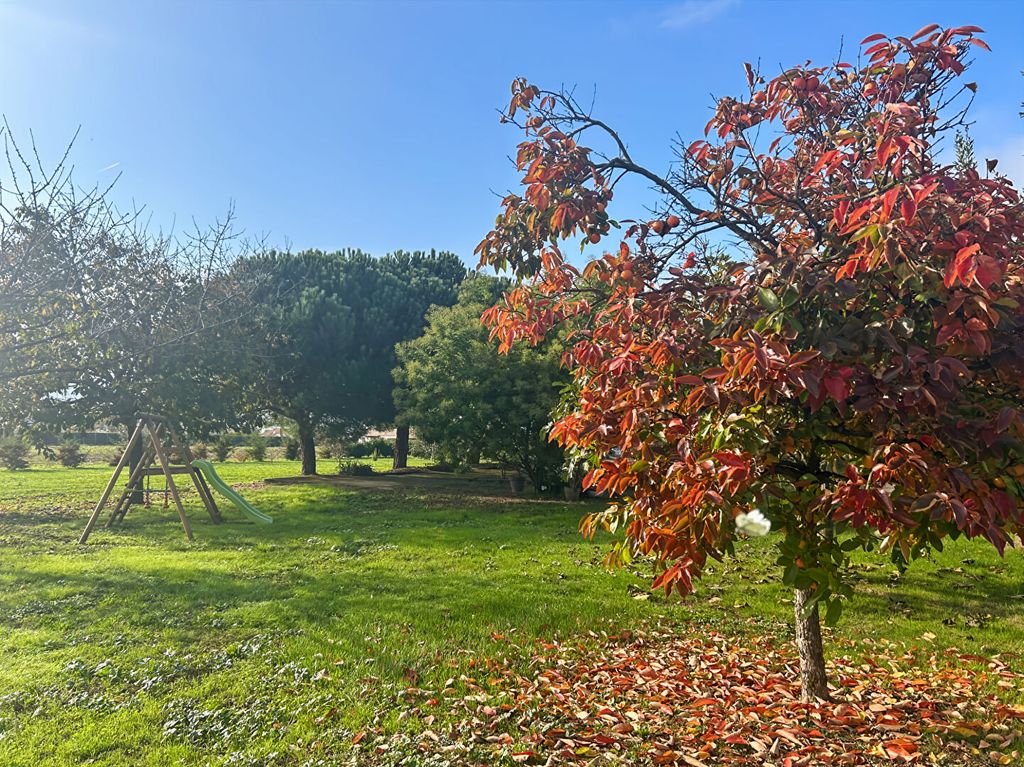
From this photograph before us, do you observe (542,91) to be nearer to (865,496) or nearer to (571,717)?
(865,496)

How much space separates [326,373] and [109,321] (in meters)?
11.1

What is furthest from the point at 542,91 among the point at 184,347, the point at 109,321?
the point at 184,347

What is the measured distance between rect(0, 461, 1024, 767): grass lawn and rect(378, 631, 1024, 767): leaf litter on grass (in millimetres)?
295

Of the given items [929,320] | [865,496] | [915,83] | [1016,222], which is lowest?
A: [865,496]

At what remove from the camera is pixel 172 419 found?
53.7 ft

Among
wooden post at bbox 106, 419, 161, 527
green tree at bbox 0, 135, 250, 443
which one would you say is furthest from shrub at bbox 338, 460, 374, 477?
wooden post at bbox 106, 419, 161, 527

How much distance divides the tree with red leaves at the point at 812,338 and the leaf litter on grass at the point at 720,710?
1.58 feet

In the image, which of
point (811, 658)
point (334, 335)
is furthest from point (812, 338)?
point (334, 335)

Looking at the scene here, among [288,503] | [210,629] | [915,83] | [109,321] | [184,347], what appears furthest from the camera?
[288,503]

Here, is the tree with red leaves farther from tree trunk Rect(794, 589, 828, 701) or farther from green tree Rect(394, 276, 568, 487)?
green tree Rect(394, 276, 568, 487)

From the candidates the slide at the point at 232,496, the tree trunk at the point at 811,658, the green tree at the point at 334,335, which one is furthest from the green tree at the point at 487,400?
the tree trunk at the point at 811,658

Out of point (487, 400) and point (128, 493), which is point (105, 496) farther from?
point (487, 400)

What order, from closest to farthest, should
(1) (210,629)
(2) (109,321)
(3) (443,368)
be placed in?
1. (1) (210,629)
2. (2) (109,321)
3. (3) (443,368)

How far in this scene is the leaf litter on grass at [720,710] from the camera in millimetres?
3557
